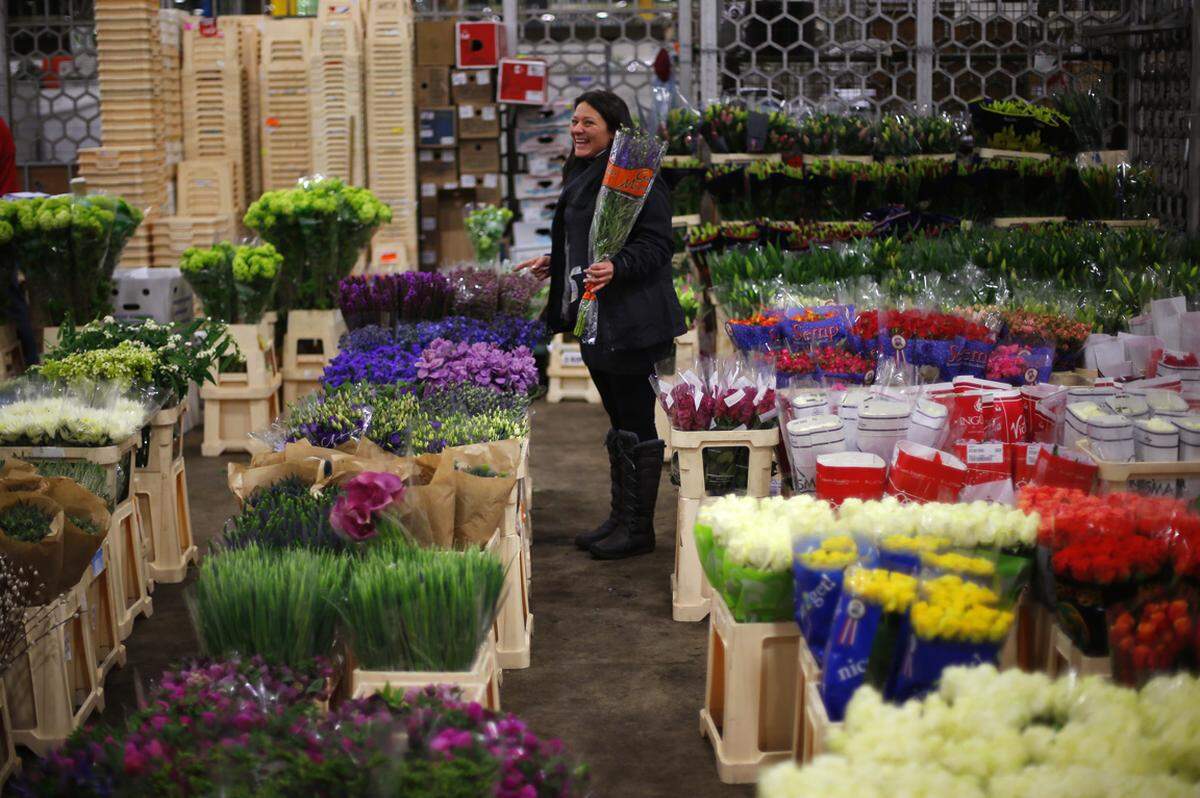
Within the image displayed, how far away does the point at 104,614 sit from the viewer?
380cm

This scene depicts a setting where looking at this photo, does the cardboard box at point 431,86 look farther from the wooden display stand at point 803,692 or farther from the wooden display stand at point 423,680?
the wooden display stand at point 423,680

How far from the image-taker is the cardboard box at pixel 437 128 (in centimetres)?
1037

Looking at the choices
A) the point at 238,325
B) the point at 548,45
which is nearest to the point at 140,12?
the point at 238,325

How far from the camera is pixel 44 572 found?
3.05m

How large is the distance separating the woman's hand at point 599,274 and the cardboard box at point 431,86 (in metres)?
6.51

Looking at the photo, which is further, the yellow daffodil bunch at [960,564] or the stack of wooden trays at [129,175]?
the stack of wooden trays at [129,175]

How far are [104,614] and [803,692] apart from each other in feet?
6.84

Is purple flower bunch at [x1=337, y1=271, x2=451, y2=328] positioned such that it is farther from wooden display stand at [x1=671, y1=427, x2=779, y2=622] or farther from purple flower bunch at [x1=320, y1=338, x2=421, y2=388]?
wooden display stand at [x1=671, y1=427, x2=779, y2=622]

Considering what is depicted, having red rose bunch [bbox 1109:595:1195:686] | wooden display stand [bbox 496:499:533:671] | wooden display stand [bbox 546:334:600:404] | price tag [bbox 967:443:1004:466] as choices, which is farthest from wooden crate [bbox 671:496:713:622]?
wooden display stand [bbox 546:334:600:404]

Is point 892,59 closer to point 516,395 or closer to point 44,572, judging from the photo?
point 516,395

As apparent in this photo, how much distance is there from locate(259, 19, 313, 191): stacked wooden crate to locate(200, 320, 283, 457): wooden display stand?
3528 mm

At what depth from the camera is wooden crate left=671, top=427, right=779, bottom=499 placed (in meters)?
4.05

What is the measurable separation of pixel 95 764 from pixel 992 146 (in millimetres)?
6423

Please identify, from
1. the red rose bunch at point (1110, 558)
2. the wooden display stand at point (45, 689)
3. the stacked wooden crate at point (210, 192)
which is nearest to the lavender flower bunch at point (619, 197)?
the wooden display stand at point (45, 689)
